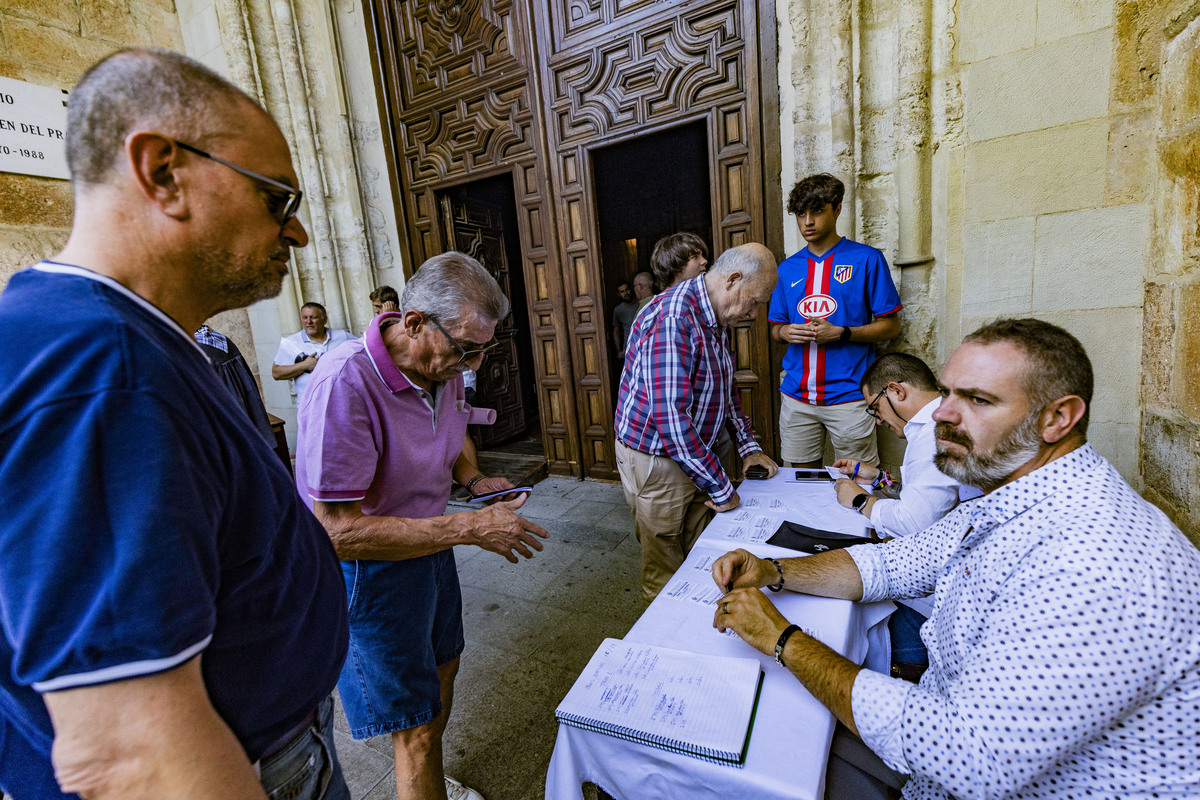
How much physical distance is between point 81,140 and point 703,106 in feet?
12.4

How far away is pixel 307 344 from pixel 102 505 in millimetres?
4665

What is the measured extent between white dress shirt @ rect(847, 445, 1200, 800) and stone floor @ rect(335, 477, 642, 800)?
1.50 m

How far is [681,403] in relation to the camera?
216 cm

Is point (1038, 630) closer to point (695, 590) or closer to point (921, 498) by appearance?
→ point (695, 590)

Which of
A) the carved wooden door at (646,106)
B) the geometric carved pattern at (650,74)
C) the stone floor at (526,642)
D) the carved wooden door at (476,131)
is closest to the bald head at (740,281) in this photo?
the carved wooden door at (646,106)

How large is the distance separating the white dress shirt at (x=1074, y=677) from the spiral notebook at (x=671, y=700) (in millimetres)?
228

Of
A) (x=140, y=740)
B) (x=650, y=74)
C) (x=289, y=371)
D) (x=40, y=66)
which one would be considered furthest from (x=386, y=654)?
(x=650, y=74)

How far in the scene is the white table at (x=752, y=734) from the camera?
2.91ft

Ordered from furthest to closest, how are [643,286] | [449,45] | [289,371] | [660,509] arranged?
1. [643,286]
2. [449,45]
3. [289,371]
4. [660,509]

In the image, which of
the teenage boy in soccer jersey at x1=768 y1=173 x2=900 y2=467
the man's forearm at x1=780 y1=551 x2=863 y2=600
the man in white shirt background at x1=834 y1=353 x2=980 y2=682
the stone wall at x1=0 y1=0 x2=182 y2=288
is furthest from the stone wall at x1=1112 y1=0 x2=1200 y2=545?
the stone wall at x1=0 y1=0 x2=182 y2=288

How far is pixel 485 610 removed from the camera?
295 cm

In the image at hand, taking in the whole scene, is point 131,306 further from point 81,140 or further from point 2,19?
point 2,19

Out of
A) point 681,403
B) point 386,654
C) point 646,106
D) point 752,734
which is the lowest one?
point 386,654

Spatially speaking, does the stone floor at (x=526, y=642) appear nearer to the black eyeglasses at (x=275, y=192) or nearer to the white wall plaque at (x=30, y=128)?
the black eyeglasses at (x=275, y=192)
